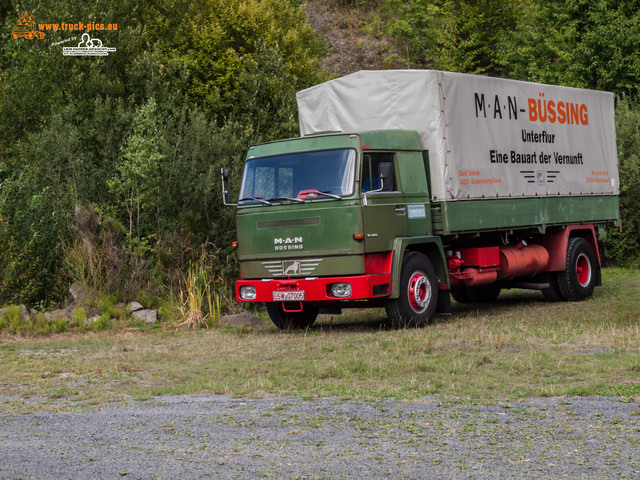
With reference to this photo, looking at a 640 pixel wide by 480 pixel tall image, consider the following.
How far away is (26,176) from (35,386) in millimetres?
8780

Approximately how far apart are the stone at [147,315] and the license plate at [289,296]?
305cm

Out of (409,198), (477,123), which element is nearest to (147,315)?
(409,198)

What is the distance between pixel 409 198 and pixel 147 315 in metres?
5.04

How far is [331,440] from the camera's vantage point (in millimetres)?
6336

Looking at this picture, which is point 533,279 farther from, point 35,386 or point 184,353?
point 35,386

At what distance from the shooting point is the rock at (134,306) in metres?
15.6

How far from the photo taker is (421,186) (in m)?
13.8

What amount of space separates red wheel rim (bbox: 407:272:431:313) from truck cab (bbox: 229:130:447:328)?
0.01 meters

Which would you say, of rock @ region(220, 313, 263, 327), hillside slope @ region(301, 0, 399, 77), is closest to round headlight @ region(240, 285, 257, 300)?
rock @ region(220, 313, 263, 327)

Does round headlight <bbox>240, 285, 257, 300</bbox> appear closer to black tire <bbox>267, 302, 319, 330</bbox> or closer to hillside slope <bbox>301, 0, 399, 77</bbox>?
black tire <bbox>267, 302, 319, 330</bbox>

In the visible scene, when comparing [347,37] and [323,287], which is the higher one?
[347,37]

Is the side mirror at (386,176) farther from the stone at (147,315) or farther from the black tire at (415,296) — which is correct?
the stone at (147,315)

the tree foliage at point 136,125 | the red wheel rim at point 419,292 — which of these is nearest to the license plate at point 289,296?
the red wheel rim at point 419,292

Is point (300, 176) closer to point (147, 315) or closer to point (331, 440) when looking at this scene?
point (147, 315)
